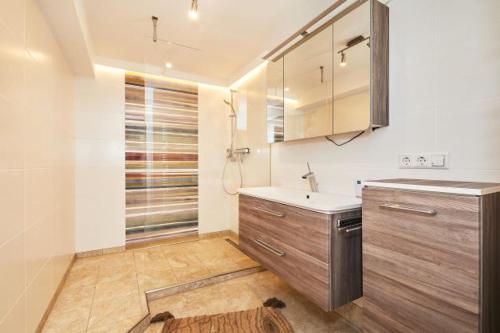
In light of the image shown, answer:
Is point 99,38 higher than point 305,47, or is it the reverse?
point 99,38

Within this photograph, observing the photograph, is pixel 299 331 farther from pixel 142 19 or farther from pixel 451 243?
pixel 142 19

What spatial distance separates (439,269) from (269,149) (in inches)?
79.0

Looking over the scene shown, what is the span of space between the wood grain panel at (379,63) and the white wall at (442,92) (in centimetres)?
4

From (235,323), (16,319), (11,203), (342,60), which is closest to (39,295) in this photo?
(16,319)

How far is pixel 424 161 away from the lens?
1.32 m

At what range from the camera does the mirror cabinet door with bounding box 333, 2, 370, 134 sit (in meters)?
1.50

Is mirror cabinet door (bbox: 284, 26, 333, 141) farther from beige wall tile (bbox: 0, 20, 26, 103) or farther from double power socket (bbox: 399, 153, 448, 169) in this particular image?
beige wall tile (bbox: 0, 20, 26, 103)

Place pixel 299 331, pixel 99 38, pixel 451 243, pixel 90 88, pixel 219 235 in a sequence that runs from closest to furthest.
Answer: pixel 451 243 < pixel 299 331 < pixel 99 38 < pixel 90 88 < pixel 219 235

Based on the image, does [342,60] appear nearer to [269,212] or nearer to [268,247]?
[269,212]

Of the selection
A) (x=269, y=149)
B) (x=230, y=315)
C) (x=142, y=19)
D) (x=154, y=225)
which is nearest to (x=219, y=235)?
(x=154, y=225)

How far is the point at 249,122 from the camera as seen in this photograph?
120 inches

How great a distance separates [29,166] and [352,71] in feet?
6.96

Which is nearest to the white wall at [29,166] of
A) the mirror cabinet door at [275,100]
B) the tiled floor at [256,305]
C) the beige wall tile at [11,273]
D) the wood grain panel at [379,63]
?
the beige wall tile at [11,273]

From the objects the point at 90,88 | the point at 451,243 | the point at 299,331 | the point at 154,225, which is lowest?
the point at 299,331
